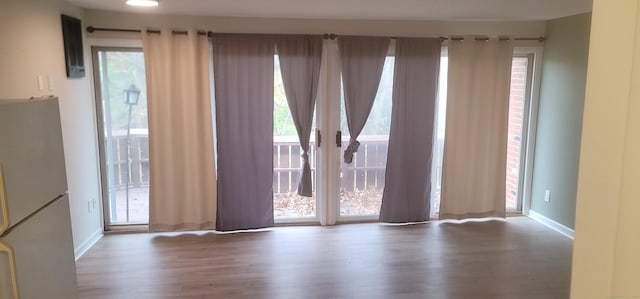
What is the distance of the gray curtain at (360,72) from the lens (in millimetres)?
4297

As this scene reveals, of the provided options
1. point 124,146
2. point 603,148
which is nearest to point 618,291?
point 603,148

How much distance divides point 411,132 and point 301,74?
1.33 meters

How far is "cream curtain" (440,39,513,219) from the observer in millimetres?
4504

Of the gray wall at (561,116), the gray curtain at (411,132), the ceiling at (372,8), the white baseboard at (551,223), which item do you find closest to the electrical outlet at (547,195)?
the gray wall at (561,116)

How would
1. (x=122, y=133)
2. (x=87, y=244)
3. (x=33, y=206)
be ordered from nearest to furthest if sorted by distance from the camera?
(x=33, y=206) → (x=87, y=244) → (x=122, y=133)

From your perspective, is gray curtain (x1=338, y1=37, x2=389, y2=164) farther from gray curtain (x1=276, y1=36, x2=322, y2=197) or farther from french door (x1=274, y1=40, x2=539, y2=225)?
gray curtain (x1=276, y1=36, x2=322, y2=197)

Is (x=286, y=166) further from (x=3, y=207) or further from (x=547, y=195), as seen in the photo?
(x=3, y=207)

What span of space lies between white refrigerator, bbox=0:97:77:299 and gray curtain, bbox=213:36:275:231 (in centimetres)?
200

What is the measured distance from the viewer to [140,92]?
426 cm

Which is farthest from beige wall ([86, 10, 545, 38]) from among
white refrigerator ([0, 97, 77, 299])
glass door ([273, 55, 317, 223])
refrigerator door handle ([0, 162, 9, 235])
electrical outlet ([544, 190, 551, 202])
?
refrigerator door handle ([0, 162, 9, 235])

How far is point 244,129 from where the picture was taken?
4.26 meters

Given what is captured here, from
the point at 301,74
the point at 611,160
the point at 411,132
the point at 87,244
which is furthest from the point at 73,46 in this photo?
the point at 611,160

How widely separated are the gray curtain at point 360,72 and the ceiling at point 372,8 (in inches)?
10.1

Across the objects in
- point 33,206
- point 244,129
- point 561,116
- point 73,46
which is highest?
point 73,46
